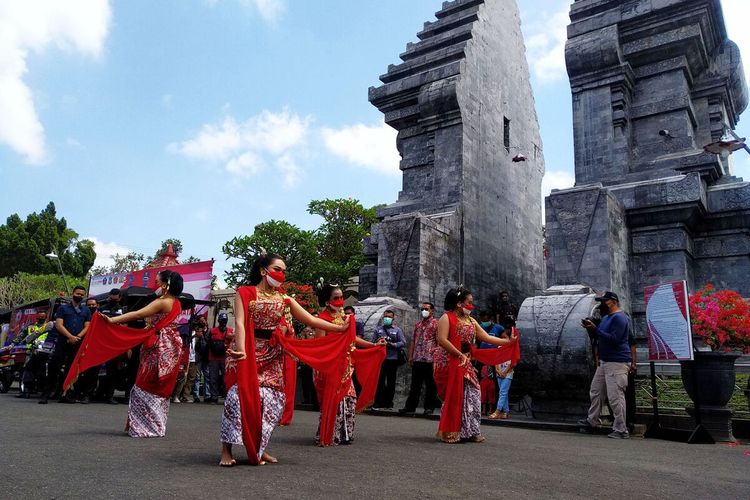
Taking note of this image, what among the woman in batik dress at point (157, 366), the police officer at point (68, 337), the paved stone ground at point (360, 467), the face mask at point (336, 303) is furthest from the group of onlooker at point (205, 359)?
the face mask at point (336, 303)

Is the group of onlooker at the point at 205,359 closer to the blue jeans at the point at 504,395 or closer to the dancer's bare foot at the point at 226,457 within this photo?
the blue jeans at the point at 504,395

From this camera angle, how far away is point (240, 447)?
226 inches

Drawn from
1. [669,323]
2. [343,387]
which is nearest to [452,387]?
[343,387]

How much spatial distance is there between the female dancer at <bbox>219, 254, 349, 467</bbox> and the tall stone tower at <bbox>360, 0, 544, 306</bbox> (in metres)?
8.69

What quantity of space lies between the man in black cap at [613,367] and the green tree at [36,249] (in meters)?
50.8

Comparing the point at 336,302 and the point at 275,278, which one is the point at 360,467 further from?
the point at 336,302

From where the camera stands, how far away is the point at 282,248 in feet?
115

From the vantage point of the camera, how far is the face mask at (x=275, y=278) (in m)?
5.21

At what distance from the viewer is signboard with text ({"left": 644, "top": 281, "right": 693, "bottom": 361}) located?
25.4 feet

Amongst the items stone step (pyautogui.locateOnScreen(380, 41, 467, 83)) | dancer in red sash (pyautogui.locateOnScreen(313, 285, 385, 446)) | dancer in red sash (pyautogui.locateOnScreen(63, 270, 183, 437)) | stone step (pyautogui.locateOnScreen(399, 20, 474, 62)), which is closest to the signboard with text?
dancer in red sash (pyautogui.locateOnScreen(313, 285, 385, 446))

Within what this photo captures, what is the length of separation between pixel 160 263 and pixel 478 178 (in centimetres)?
2531

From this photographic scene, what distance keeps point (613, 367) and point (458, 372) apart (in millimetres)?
2314

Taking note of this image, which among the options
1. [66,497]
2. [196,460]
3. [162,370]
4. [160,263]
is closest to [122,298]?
[162,370]

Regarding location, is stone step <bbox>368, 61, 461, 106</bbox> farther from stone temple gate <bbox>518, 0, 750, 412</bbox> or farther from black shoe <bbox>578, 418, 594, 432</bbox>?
black shoe <bbox>578, 418, 594, 432</bbox>
